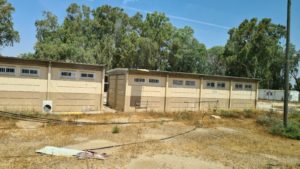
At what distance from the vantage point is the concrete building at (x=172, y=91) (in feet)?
57.2

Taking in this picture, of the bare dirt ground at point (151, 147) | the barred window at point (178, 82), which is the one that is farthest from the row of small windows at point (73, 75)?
the barred window at point (178, 82)

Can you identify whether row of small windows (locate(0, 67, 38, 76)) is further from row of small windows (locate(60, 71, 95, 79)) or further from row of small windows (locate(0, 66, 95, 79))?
row of small windows (locate(60, 71, 95, 79))

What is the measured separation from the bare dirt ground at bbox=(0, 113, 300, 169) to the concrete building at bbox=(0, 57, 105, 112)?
103 inches

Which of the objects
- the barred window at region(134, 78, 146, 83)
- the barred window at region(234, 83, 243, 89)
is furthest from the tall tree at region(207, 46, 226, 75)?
the barred window at region(134, 78, 146, 83)

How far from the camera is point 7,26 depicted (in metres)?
29.5

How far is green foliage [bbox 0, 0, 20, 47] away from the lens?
28594 millimetres

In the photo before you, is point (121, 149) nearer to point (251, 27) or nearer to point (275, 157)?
point (275, 157)

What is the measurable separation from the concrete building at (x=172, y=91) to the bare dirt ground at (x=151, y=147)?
15.9 ft

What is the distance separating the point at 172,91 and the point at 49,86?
873 centimetres

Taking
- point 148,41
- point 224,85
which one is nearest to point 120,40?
point 148,41

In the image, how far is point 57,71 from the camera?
48.7ft

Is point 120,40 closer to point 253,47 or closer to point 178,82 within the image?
point 253,47

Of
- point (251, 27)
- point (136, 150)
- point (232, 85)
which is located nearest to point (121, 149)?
point (136, 150)

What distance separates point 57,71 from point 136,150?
914 cm
